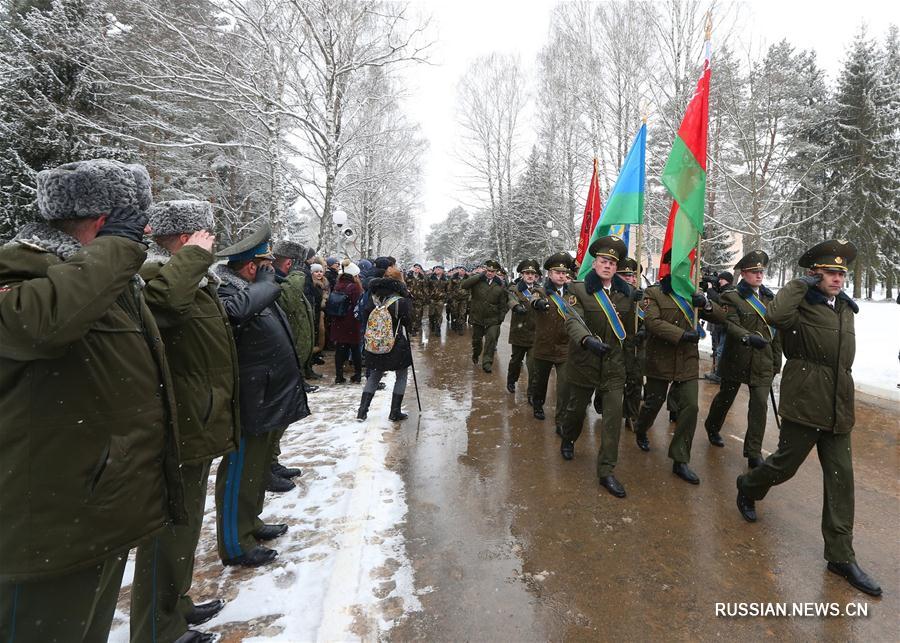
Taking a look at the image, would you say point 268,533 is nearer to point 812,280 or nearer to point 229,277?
point 229,277

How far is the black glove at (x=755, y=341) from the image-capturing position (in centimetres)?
407

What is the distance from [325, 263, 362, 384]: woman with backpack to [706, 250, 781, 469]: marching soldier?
5.45 meters

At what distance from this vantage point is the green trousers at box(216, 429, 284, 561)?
2881 mm

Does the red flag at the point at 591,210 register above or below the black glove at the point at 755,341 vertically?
above

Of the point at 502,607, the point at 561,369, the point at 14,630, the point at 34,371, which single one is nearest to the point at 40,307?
the point at 34,371

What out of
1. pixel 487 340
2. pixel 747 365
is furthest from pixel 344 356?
pixel 747 365

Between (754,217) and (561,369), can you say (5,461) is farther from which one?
(754,217)

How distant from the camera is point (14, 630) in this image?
139cm

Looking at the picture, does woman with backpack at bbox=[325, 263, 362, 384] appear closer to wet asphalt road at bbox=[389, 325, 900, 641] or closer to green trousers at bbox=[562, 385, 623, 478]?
wet asphalt road at bbox=[389, 325, 900, 641]

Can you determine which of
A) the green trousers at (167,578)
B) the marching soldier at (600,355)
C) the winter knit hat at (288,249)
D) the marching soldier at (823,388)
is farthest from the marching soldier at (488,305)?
the green trousers at (167,578)

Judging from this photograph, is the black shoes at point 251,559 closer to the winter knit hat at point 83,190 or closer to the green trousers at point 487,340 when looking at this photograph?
the winter knit hat at point 83,190

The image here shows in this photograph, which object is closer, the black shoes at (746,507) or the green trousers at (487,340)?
the black shoes at (746,507)

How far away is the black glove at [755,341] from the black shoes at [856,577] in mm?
1814

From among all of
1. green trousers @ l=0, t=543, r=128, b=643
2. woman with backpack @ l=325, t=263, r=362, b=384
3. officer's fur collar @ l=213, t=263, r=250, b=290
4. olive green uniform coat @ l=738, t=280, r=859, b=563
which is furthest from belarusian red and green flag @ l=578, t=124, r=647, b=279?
green trousers @ l=0, t=543, r=128, b=643
